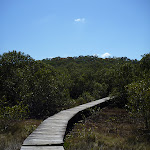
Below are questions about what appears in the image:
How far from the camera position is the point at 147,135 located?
501 centimetres

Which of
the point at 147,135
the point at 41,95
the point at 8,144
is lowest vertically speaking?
the point at 147,135

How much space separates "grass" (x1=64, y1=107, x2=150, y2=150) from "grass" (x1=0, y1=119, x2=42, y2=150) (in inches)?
45.3

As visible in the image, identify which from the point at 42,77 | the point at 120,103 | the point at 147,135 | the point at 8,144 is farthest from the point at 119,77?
the point at 8,144

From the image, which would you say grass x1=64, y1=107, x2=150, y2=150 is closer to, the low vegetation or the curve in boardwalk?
the curve in boardwalk

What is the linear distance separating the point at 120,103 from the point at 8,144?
6.52 m

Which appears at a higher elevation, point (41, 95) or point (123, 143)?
point (41, 95)

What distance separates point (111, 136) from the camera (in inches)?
192

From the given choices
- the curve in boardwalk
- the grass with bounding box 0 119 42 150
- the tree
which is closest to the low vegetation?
the tree

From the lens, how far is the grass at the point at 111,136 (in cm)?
418

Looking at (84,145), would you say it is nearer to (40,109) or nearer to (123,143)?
(123,143)

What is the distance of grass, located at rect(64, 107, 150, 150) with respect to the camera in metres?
4.18

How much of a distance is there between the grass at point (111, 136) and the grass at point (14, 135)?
115cm

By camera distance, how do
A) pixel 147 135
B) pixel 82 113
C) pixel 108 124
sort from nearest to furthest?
pixel 147 135 < pixel 108 124 < pixel 82 113

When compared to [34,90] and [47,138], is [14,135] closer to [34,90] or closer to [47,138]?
[47,138]
